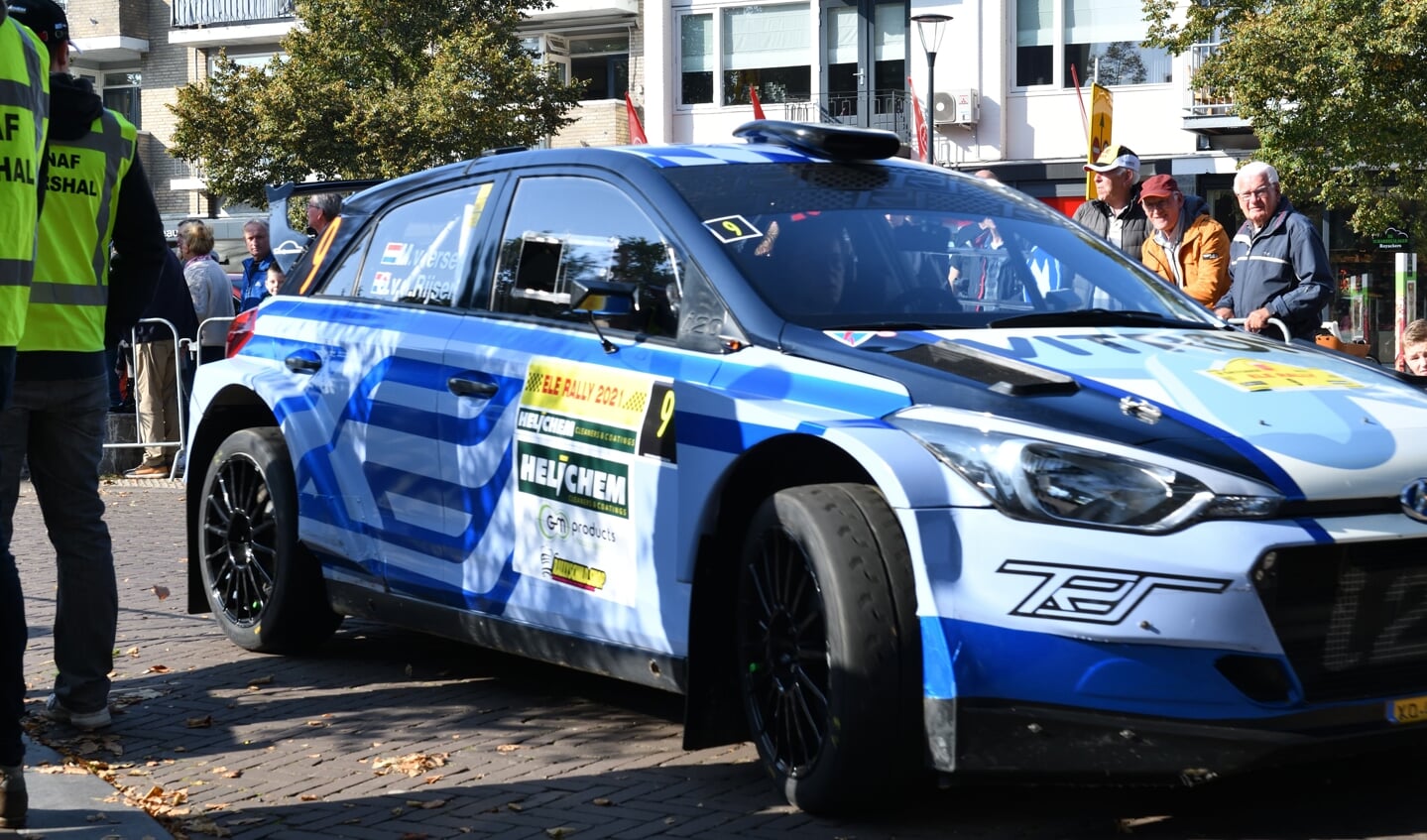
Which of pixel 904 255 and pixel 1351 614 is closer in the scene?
pixel 1351 614

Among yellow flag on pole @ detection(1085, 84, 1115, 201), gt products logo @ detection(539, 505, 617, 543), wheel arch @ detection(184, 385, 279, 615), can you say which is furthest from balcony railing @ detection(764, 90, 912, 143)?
gt products logo @ detection(539, 505, 617, 543)

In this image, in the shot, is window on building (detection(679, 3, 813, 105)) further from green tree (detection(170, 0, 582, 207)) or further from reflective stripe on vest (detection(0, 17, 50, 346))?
reflective stripe on vest (detection(0, 17, 50, 346))

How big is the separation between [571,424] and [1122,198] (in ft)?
18.3

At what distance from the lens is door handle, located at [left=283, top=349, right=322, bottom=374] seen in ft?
20.8

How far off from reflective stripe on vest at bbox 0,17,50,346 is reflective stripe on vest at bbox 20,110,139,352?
94 cm

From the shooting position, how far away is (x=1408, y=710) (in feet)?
13.0

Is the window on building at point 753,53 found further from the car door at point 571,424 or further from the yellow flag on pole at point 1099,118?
the car door at point 571,424

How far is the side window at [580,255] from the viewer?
5055 mm

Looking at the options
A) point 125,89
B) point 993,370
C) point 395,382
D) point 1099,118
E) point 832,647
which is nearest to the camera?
point 832,647

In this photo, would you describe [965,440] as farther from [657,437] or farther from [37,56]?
[37,56]

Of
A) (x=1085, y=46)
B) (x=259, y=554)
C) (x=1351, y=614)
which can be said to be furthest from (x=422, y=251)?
(x=1085, y=46)

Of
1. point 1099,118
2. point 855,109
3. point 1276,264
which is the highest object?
point 855,109

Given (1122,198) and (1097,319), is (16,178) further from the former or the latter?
(1122,198)

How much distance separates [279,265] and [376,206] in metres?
6.32
